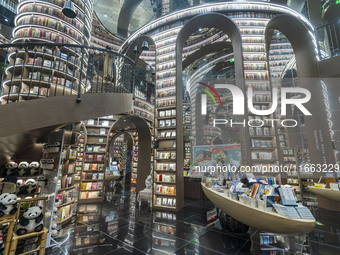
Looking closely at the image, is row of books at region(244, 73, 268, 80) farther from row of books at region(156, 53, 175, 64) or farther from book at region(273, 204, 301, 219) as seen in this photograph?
book at region(273, 204, 301, 219)

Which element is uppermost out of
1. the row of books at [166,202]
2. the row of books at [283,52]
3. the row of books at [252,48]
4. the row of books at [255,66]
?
the row of books at [283,52]

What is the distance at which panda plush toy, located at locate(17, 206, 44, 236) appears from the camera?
231 centimetres

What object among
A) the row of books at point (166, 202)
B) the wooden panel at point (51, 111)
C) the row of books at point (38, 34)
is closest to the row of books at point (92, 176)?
the row of books at point (166, 202)

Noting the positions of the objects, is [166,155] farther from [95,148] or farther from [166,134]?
[95,148]

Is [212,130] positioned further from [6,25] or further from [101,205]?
[6,25]

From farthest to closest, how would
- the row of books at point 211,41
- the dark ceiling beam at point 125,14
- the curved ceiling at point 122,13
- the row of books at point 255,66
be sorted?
the curved ceiling at point 122,13 → the dark ceiling beam at point 125,14 → the row of books at point 211,41 → the row of books at point 255,66

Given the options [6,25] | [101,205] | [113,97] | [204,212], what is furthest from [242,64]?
[6,25]

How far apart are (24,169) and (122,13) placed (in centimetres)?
1129

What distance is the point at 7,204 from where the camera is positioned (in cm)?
220

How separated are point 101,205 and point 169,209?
7.18 feet

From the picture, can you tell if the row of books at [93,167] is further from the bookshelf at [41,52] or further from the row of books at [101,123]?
the bookshelf at [41,52]

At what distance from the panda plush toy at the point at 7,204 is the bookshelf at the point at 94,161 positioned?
12.6ft

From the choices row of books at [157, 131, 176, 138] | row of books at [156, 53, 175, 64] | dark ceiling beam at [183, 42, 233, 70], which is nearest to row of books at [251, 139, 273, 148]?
row of books at [157, 131, 176, 138]

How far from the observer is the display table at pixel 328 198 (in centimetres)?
435
